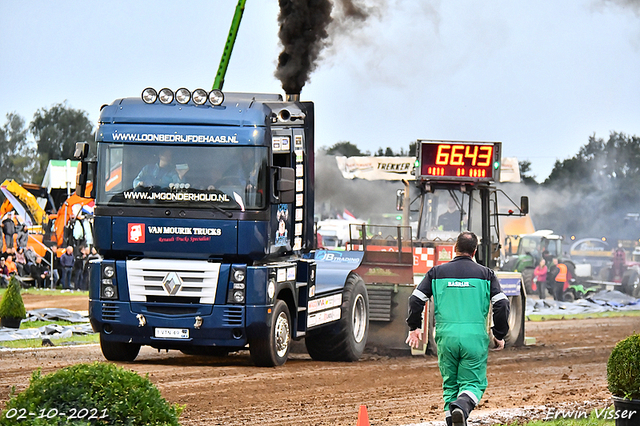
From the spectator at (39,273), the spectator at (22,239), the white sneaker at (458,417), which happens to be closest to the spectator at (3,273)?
the spectator at (22,239)

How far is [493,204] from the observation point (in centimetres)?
1730

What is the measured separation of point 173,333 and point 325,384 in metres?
2.06

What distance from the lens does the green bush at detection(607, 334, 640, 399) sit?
8203 millimetres

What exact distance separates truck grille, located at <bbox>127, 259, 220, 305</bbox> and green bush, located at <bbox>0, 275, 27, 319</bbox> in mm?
5203

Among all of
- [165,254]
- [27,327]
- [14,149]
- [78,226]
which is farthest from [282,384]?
[14,149]

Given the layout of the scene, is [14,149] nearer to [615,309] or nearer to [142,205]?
[615,309]

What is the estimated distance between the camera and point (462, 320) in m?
7.77

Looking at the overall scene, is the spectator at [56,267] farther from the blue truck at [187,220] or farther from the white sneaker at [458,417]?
the white sneaker at [458,417]

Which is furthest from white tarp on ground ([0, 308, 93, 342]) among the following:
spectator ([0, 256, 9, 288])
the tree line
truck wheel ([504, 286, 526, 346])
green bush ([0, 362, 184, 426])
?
the tree line

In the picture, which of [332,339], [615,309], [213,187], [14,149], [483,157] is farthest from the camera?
[14,149]

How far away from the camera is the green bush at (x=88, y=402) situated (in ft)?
14.6

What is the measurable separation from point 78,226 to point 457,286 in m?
24.4

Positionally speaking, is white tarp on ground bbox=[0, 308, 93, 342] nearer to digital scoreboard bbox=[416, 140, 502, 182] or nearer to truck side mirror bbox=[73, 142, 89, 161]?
truck side mirror bbox=[73, 142, 89, 161]

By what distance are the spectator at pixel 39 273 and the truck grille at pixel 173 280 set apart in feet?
60.4
